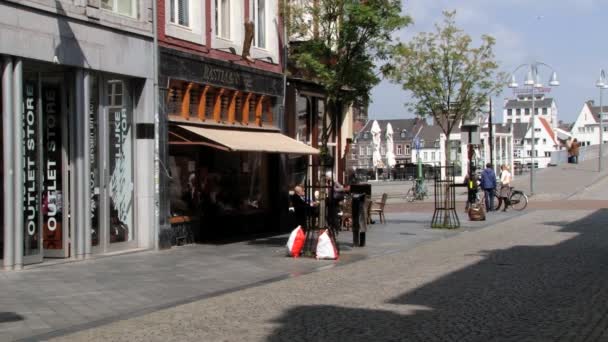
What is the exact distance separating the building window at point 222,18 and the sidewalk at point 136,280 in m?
5.03

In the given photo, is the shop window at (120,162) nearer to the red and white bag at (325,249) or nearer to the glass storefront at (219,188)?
the glass storefront at (219,188)

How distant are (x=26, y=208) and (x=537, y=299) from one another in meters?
8.48

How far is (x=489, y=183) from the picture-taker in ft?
103

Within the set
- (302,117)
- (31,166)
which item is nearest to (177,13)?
(31,166)

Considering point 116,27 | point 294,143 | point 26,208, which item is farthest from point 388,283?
point 294,143

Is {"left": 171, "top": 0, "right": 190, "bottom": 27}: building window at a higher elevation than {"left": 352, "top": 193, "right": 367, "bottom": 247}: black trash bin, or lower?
higher

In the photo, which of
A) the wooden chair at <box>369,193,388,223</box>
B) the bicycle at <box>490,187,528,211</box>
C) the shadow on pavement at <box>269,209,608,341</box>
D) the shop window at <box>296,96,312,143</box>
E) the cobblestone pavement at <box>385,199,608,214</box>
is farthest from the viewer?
the cobblestone pavement at <box>385,199,608,214</box>

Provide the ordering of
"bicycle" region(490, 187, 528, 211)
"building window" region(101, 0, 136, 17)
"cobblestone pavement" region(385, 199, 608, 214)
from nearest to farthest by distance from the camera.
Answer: "building window" region(101, 0, 136, 17), "bicycle" region(490, 187, 528, 211), "cobblestone pavement" region(385, 199, 608, 214)

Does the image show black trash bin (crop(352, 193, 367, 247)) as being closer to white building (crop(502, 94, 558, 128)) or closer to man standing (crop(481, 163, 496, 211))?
man standing (crop(481, 163, 496, 211))

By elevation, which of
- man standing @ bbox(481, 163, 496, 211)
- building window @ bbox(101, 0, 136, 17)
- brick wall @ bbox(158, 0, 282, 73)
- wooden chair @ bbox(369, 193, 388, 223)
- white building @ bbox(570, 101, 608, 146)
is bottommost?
wooden chair @ bbox(369, 193, 388, 223)

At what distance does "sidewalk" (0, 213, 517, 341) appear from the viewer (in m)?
9.89

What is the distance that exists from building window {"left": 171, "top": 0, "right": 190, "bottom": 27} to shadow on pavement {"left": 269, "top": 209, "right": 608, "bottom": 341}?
8422 millimetres

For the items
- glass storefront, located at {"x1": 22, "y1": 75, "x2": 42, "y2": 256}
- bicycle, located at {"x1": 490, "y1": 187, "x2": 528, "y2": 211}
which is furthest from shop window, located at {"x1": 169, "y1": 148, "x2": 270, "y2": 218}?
bicycle, located at {"x1": 490, "y1": 187, "x2": 528, "y2": 211}

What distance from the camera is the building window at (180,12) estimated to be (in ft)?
60.4
